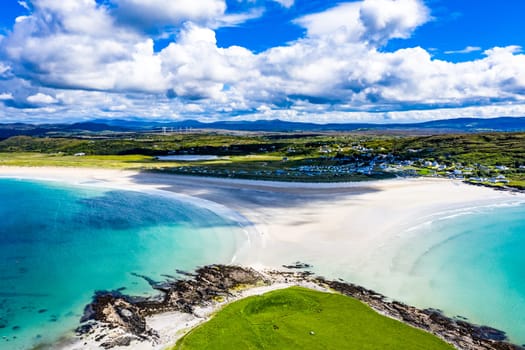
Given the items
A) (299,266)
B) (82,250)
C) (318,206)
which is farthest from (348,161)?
(82,250)

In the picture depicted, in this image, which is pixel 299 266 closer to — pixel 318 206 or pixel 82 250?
pixel 82 250

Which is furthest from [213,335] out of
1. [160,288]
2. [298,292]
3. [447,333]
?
[447,333]

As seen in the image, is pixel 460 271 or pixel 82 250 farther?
pixel 82 250

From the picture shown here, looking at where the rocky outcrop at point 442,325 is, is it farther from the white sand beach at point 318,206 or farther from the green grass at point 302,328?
the white sand beach at point 318,206

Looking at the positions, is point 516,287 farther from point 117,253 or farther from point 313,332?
point 117,253

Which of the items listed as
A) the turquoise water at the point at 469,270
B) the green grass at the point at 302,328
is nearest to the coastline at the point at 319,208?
the turquoise water at the point at 469,270

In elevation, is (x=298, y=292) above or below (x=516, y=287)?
above
